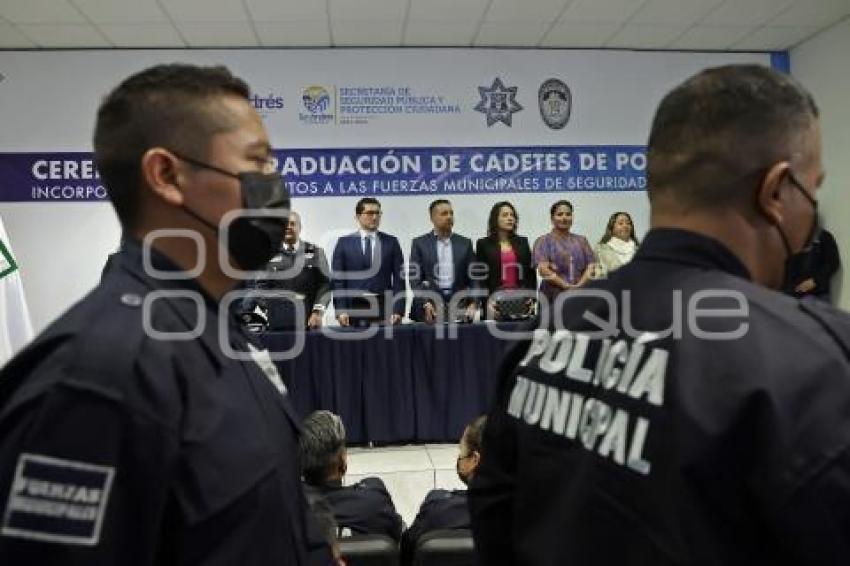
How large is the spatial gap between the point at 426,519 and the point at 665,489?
143 cm

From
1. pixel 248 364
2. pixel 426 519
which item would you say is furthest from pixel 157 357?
pixel 426 519

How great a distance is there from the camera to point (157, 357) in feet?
2.65

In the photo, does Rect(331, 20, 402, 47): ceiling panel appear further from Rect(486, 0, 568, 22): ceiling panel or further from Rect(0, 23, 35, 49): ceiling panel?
Rect(0, 23, 35, 49): ceiling panel

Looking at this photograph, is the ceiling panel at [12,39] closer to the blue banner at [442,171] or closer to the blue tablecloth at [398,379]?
the blue banner at [442,171]

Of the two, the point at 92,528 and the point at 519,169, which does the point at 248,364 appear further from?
the point at 519,169

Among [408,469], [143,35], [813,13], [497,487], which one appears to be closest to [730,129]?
[497,487]

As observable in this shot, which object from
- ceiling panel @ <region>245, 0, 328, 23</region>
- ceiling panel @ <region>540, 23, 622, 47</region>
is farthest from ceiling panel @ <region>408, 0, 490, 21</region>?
ceiling panel @ <region>540, 23, 622, 47</region>

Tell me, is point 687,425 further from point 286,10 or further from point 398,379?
point 286,10

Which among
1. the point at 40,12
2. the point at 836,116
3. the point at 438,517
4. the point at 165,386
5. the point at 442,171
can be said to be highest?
the point at 40,12

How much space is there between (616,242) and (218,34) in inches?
167

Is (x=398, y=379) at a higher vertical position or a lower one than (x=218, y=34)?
lower

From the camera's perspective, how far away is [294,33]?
21.0 ft

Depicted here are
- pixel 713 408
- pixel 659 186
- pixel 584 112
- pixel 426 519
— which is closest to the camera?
pixel 713 408

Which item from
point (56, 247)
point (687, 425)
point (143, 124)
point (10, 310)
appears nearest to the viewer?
point (687, 425)
